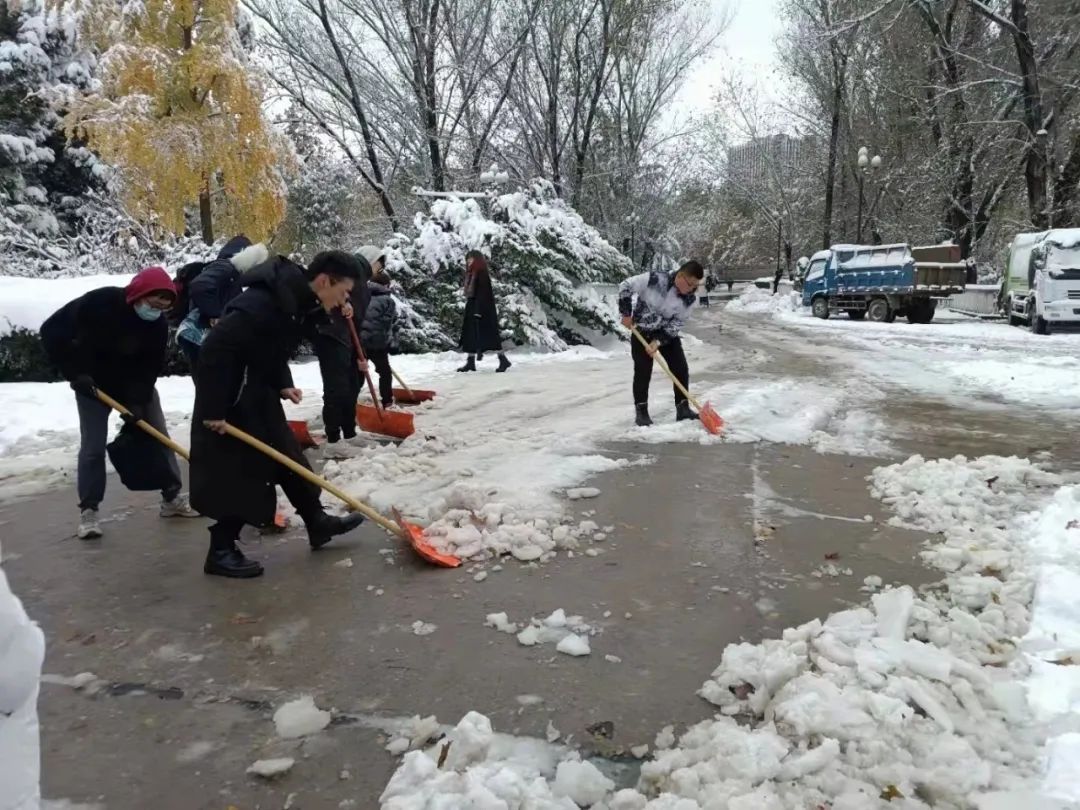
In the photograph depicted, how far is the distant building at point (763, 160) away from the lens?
42.1 metres

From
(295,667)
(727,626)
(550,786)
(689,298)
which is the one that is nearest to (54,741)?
(295,667)

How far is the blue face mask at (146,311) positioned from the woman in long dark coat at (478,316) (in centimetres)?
695

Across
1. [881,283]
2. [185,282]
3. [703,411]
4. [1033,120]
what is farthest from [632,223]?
[185,282]

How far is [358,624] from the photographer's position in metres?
3.35

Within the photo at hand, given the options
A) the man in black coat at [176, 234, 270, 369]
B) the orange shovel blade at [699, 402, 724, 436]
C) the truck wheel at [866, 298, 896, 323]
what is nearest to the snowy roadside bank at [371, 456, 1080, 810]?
the orange shovel blade at [699, 402, 724, 436]

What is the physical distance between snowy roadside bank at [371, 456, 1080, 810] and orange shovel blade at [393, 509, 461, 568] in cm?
149

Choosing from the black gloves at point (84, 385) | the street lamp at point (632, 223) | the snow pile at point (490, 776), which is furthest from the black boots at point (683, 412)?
the street lamp at point (632, 223)

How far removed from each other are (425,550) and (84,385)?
199 centimetres

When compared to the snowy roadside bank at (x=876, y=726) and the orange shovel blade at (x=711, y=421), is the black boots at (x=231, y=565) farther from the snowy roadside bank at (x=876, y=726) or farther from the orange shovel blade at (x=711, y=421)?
the orange shovel blade at (x=711, y=421)

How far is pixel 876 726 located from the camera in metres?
2.43

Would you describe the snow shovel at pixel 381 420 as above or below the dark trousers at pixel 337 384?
below

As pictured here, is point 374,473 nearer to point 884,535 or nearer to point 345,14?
point 884,535

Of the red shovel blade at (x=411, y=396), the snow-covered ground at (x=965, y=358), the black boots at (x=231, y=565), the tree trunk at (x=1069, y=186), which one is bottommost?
the black boots at (x=231, y=565)

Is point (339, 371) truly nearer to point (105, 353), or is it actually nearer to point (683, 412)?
point (105, 353)
